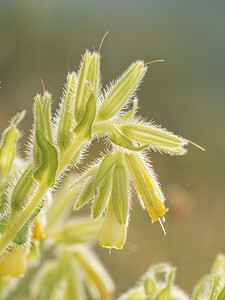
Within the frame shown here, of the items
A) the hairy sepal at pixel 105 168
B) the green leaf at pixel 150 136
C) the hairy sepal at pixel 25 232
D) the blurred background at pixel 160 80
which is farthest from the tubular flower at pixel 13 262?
the blurred background at pixel 160 80

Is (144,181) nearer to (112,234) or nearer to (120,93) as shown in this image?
(112,234)

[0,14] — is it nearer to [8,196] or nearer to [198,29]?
[198,29]

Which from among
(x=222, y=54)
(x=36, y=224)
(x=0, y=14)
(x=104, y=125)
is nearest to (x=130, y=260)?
(x=36, y=224)

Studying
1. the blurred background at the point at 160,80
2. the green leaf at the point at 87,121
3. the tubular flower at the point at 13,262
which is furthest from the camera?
the blurred background at the point at 160,80

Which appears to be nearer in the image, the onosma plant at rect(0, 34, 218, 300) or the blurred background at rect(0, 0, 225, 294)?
the onosma plant at rect(0, 34, 218, 300)

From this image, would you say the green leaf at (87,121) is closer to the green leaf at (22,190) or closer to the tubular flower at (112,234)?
the green leaf at (22,190)

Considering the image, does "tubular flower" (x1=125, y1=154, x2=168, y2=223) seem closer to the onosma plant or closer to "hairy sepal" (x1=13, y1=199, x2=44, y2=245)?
the onosma plant

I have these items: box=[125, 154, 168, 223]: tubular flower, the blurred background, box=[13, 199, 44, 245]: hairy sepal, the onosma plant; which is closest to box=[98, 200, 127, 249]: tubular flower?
the onosma plant
